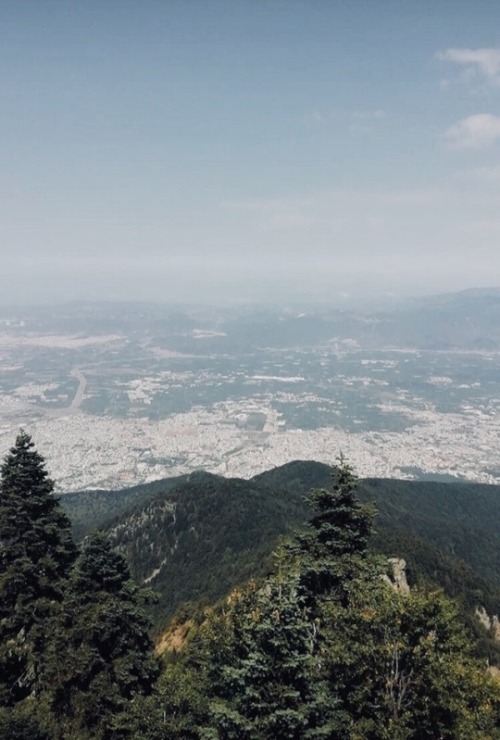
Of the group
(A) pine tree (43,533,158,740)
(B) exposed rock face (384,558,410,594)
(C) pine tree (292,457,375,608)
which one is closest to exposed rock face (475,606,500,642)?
(B) exposed rock face (384,558,410,594)

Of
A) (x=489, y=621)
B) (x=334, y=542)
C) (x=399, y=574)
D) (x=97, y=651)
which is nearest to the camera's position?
(x=97, y=651)

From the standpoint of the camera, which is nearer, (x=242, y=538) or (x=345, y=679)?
(x=345, y=679)

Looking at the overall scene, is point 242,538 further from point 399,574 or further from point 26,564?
point 26,564

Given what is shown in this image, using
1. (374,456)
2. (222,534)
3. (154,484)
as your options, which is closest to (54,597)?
(222,534)

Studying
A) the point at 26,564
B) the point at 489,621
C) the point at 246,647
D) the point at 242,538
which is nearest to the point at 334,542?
the point at 246,647

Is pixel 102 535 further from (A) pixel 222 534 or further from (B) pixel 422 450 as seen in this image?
(B) pixel 422 450

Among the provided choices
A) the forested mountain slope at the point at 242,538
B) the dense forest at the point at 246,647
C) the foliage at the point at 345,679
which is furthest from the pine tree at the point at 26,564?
the forested mountain slope at the point at 242,538
